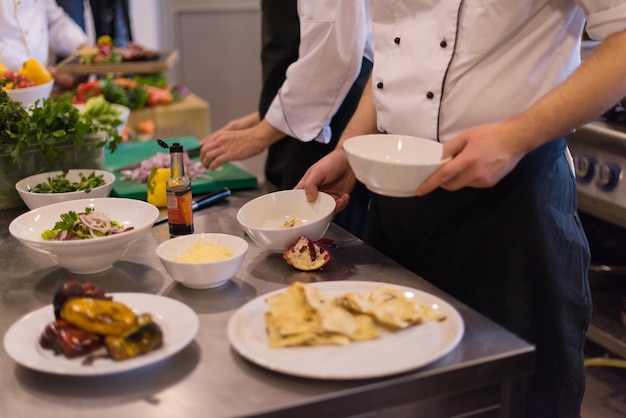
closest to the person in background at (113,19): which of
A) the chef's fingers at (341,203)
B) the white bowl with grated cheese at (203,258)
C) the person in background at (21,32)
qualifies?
the person in background at (21,32)

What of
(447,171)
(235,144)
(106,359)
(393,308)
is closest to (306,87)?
(235,144)

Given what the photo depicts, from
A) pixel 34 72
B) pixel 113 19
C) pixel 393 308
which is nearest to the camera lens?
pixel 393 308

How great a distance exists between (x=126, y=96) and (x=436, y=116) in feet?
6.35

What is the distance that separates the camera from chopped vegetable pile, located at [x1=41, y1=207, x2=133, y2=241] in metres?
1.32

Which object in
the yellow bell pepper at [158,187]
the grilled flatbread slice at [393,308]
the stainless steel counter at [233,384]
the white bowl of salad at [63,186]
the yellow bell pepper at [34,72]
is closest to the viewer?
the stainless steel counter at [233,384]

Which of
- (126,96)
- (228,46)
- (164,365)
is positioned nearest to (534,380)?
(164,365)

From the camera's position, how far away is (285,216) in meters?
1.50

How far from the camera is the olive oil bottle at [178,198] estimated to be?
146 centimetres

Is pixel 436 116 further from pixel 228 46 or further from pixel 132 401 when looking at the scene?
pixel 228 46

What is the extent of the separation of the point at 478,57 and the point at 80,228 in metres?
0.77

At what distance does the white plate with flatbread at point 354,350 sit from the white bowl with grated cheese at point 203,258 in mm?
129

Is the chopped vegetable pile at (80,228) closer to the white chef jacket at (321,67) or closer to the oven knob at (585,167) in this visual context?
the white chef jacket at (321,67)

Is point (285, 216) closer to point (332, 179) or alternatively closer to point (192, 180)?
point (332, 179)

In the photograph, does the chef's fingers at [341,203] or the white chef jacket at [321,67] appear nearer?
the chef's fingers at [341,203]
